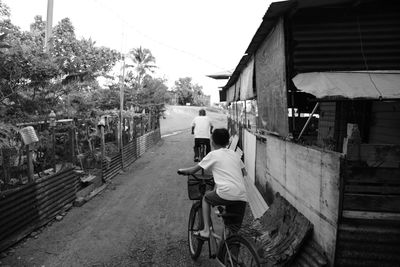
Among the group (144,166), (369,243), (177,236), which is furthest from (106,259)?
(144,166)

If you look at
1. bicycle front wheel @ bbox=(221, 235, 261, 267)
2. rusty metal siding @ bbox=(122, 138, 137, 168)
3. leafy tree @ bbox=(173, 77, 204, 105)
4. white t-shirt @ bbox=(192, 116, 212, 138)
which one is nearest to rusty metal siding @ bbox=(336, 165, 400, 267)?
bicycle front wheel @ bbox=(221, 235, 261, 267)

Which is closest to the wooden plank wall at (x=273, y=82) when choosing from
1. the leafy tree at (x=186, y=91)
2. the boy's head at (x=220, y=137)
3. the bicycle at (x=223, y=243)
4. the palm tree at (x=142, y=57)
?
the boy's head at (x=220, y=137)

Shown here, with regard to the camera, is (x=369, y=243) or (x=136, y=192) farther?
(x=136, y=192)

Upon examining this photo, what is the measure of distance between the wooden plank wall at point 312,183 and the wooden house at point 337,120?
0.01 meters

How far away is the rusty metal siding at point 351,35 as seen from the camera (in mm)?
5039

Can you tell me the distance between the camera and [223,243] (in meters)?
3.25

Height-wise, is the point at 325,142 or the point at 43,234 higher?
the point at 325,142

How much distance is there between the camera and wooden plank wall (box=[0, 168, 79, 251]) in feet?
14.4

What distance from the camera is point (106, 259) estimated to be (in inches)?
162

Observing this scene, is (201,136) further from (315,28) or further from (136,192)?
(315,28)

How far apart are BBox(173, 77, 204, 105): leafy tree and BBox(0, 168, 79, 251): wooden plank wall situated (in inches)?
2319

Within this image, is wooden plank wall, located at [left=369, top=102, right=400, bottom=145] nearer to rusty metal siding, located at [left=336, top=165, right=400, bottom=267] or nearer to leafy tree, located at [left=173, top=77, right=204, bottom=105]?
rusty metal siding, located at [left=336, top=165, right=400, bottom=267]

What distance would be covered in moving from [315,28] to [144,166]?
7.61 meters

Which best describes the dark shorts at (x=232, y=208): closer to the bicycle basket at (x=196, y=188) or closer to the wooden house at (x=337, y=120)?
the bicycle basket at (x=196, y=188)
